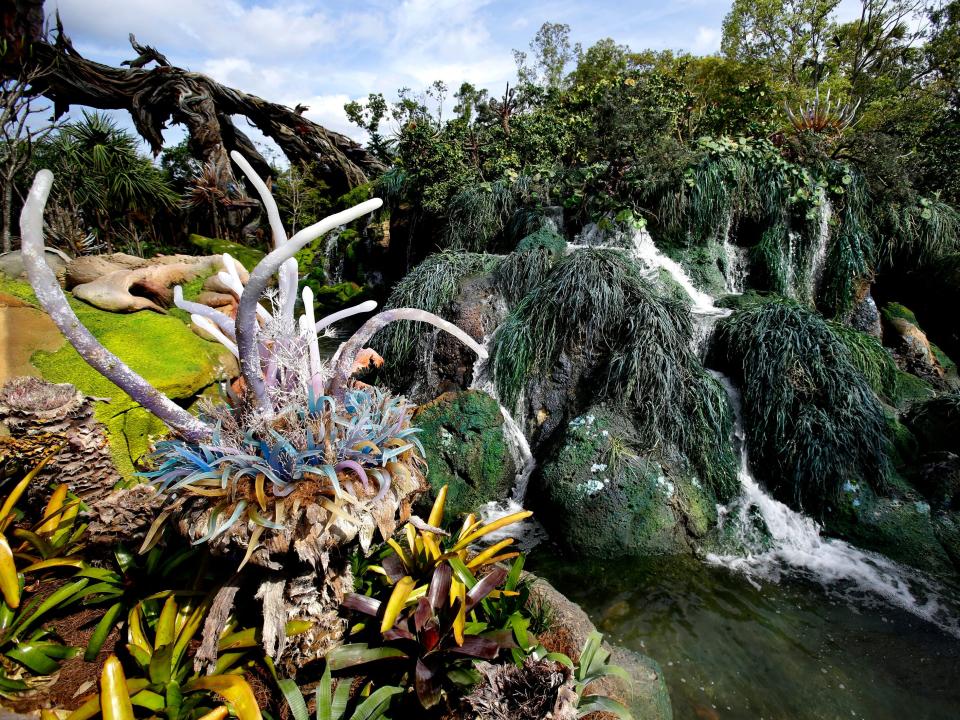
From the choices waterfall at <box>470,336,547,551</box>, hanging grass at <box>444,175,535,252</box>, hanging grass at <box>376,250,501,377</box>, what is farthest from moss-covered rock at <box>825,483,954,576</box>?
hanging grass at <box>444,175,535,252</box>

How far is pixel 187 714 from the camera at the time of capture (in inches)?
65.1

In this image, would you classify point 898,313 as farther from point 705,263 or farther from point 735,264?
point 705,263

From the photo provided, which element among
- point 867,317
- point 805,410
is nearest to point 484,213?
point 805,410

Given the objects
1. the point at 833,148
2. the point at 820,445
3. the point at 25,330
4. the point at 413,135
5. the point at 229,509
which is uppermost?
the point at 413,135

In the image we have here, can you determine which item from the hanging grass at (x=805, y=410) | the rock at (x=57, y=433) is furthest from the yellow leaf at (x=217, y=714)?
the hanging grass at (x=805, y=410)

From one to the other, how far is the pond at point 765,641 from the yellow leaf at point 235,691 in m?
2.26

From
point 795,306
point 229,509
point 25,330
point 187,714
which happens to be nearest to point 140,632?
point 187,714

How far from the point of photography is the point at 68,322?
5.12 feet

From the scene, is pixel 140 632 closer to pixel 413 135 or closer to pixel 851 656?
pixel 851 656

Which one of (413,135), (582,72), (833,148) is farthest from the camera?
(582,72)

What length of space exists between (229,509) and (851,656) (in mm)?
3732

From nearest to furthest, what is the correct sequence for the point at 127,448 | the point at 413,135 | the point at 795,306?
the point at 127,448
the point at 795,306
the point at 413,135

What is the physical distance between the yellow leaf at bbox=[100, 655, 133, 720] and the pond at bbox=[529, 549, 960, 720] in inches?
103

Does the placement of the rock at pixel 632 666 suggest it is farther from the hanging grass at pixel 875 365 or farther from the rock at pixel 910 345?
the rock at pixel 910 345
